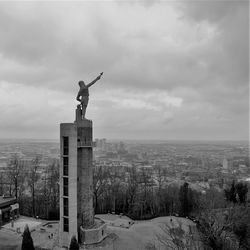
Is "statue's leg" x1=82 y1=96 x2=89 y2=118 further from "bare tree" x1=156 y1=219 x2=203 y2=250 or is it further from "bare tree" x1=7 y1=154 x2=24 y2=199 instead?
"bare tree" x1=7 y1=154 x2=24 y2=199

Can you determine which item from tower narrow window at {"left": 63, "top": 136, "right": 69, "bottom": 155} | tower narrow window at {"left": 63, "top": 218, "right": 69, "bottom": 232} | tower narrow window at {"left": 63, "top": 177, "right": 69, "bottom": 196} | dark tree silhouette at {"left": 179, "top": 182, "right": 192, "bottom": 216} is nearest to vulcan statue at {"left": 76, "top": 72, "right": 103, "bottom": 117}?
tower narrow window at {"left": 63, "top": 136, "right": 69, "bottom": 155}

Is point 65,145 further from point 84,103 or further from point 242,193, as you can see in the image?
point 242,193

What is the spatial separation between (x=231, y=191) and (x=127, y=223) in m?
12.9

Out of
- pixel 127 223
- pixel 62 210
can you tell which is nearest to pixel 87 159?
pixel 62 210

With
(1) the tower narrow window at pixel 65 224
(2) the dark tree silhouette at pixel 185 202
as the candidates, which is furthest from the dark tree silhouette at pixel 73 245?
(2) the dark tree silhouette at pixel 185 202

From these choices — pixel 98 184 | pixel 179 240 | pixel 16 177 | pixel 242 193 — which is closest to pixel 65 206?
pixel 179 240

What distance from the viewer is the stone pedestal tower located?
22250mm

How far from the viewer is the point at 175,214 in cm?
3338

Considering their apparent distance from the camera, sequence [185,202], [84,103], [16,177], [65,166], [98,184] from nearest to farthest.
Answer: [65,166]
[84,103]
[185,202]
[16,177]
[98,184]

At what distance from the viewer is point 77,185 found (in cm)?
2298

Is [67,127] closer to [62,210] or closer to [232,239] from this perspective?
[62,210]

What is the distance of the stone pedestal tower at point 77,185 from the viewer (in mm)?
22250

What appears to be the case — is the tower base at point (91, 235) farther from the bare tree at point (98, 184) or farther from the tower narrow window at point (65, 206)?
the bare tree at point (98, 184)

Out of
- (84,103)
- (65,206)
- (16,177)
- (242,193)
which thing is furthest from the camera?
(16,177)
